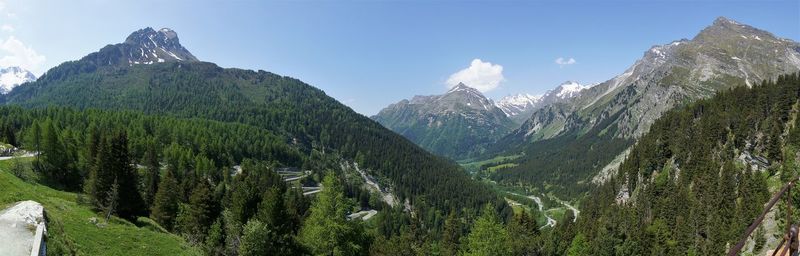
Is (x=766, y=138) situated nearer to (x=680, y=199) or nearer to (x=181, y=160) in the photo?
(x=680, y=199)

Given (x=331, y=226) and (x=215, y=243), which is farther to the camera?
(x=215, y=243)

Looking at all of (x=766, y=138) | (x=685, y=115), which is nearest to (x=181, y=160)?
(x=766, y=138)

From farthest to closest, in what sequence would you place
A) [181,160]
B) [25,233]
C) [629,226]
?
[181,160]
[629,226]
[25,233]

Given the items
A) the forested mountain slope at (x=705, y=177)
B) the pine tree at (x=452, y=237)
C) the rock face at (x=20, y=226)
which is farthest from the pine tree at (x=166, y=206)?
the forested mountain slope at (x=705, y=177)

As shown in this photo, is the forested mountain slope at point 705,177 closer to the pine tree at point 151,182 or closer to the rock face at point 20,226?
the pine tree at point 151,182

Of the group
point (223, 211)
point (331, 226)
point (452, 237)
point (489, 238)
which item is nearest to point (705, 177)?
point (452, 237)

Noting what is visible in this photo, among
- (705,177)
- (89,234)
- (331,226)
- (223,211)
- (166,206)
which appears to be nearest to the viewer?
(89,234)

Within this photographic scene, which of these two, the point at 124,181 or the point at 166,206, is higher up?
the point at 124,181

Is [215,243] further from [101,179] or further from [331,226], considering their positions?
[101,179]
